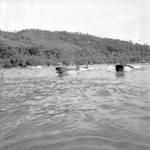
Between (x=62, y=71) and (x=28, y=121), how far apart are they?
23.5 meters

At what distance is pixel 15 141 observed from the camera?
4965 millimetres

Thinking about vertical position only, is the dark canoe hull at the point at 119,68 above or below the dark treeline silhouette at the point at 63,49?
below

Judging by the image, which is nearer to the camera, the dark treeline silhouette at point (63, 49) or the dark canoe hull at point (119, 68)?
the dark canoe hull at point (119, 68)

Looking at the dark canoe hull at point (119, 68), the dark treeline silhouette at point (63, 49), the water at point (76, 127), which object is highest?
the dark treeline silhouette at point (63, 49)

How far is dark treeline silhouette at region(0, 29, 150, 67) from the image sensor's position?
305 ft

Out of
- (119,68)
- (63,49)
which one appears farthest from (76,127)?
(63,49)

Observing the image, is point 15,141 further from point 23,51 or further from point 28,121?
point 23,51

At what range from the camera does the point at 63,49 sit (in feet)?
415

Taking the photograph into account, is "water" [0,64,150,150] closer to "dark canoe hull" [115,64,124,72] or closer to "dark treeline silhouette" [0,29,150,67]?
"dark canoe hull" [115,64,124,72]

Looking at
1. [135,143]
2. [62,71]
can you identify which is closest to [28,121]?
[135,143]

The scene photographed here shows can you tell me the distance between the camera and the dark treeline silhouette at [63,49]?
305 feet

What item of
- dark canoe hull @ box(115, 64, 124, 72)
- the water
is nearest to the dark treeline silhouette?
dark canoe hull @ box(115, 64, 124, 72)

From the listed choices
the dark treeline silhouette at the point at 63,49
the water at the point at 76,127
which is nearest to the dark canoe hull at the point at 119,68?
the water at the point at 76,127

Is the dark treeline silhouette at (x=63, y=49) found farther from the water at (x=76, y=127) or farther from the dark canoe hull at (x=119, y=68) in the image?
the water at (x=76, y=127)
